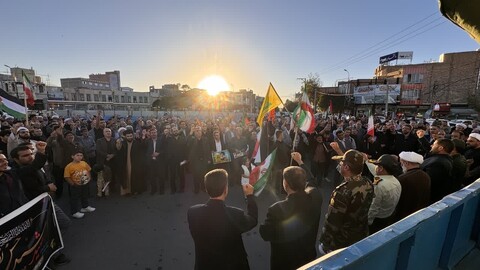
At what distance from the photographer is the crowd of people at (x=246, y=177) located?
84.5 inches

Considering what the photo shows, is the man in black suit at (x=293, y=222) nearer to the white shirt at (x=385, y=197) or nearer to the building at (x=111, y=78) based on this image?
the white shirt at (x=385, y=197)

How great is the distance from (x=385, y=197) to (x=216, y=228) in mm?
1899

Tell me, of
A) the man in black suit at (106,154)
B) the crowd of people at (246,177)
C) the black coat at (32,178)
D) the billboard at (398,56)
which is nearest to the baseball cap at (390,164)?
the crowd of people at (246,177)

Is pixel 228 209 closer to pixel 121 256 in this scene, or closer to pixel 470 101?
pixel 121 256

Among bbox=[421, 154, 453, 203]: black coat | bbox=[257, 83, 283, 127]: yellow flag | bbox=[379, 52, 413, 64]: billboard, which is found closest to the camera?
bbox=[421, 154, 453, 203]: black coat

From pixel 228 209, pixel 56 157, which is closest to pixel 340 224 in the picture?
pixel 228 209

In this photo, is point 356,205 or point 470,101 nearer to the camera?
point 356,205

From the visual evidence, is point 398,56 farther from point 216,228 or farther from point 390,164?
point 216,228

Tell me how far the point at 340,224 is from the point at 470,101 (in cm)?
4533

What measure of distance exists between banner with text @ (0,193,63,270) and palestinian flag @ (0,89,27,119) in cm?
626

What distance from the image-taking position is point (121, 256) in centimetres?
370

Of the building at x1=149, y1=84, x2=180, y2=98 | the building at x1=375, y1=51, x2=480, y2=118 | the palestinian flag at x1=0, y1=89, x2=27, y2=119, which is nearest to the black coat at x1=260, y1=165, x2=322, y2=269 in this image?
the palestinian flag at x1=0, y1=89, x2=27, y2=119

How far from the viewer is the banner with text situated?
240 cm

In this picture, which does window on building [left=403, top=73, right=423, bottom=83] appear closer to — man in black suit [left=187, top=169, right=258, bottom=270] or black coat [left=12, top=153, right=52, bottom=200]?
man in black suit [left=187, top=169, right=258, bottom=270]
